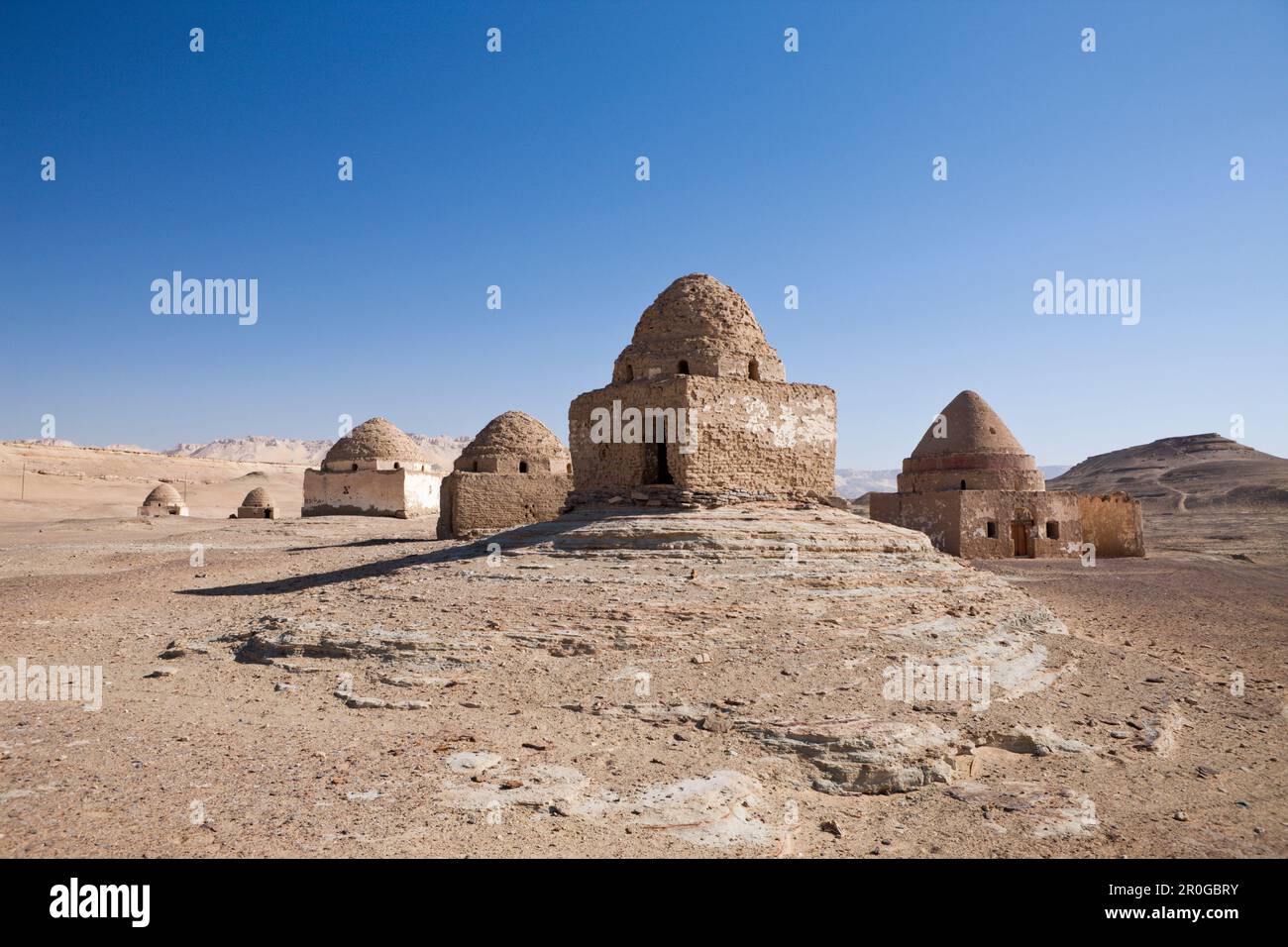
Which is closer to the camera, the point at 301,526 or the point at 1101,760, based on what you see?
the point at 1101,760

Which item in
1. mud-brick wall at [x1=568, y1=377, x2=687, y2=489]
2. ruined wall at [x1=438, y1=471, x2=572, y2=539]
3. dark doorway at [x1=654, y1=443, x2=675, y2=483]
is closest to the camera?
mud-brick wall at [x1=568, y1=377, x2=687, y2=489]

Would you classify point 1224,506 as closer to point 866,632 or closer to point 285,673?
point 866,632

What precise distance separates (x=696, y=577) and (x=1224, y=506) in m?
54.5

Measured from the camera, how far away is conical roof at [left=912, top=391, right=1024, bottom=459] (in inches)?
910

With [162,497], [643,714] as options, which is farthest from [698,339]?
[162,497]

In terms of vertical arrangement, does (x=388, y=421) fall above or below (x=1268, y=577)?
above

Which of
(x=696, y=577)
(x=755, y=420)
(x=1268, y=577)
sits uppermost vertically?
(x=755, y=420)

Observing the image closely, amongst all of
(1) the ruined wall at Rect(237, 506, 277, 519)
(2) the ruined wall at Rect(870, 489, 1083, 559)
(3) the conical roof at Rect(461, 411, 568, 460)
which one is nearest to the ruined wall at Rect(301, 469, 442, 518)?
(1) the ruined wall at Rect(237, 506, 277, 519)

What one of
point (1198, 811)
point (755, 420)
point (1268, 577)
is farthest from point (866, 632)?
point (1268, 577)

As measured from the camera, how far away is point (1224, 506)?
4800cm

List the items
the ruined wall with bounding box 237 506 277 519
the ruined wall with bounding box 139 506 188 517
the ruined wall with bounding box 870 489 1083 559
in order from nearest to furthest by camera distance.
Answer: the ruined wall with bounding box 870 489 1083 559, the ruined wall with bounding box 237 506 277 519, the ruined wall with bounding box 139 506 188 517

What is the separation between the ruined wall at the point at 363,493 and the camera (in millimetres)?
28703

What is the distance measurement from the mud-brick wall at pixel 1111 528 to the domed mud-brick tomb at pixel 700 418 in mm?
15945

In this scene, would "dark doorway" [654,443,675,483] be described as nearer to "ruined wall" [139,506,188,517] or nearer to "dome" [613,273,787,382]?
"dome" [613,273,787,382]
